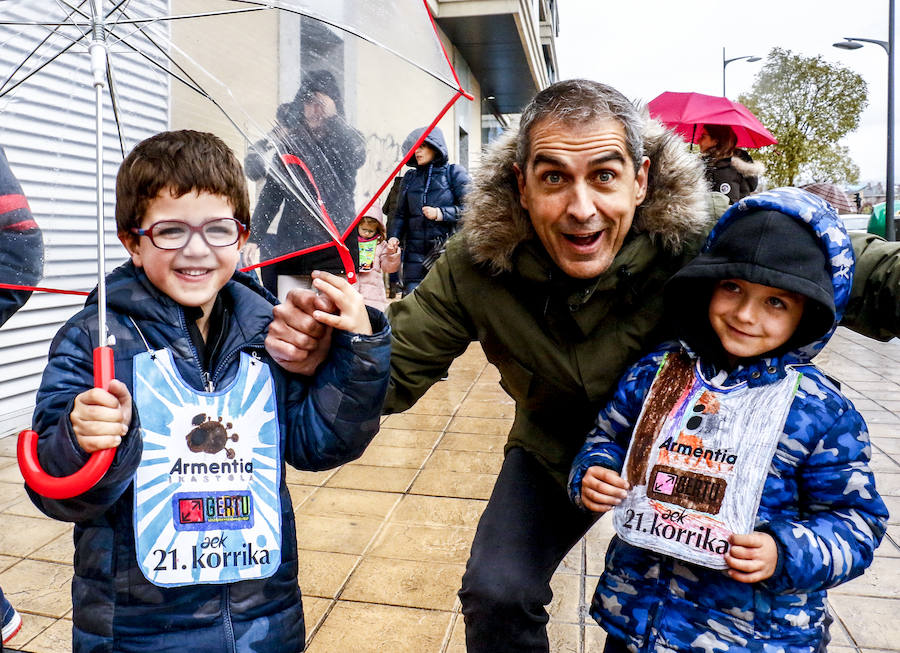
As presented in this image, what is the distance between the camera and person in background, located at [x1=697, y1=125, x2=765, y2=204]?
6145 millimetres

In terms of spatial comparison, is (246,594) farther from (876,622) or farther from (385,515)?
(876,622)

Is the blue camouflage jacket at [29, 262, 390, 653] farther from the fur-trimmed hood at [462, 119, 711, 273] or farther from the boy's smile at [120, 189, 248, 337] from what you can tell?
the fur-trimmed hood at [462, 119, 711, 273]

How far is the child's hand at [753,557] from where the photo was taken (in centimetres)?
165

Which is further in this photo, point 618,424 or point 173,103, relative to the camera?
point 618,424

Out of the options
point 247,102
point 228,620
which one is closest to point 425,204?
point 247,102

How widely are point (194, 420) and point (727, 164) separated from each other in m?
5.67

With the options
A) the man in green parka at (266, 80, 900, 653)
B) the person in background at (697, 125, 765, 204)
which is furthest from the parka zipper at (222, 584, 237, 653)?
the person in background at (697, 125, 765, 204)

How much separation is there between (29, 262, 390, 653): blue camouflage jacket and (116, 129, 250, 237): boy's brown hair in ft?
0.51

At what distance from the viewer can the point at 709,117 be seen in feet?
21.0

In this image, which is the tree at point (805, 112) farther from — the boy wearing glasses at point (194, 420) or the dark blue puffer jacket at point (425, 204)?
the boy wearing glasses at point (194, 420)

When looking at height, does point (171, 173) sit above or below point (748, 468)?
above

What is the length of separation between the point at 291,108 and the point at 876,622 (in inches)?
107

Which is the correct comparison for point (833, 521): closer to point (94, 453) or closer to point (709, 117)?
point (94, 453)

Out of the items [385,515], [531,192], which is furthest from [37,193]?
[385,515]
